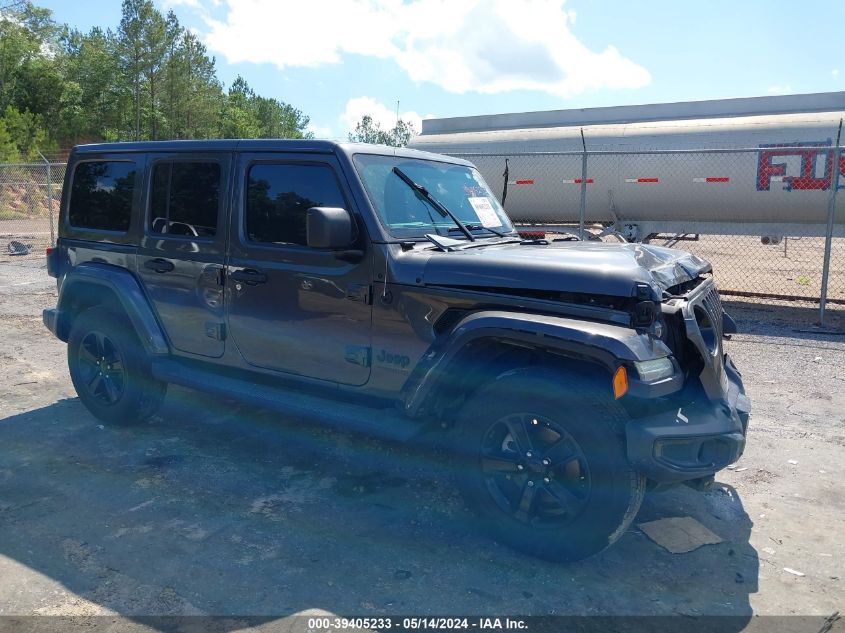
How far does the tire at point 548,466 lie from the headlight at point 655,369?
0.20 m

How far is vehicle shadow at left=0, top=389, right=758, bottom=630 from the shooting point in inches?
120

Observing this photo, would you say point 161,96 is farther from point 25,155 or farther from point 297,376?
point 297,376

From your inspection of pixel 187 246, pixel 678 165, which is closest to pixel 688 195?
pixel 678 165

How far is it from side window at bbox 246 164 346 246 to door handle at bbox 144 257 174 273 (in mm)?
753

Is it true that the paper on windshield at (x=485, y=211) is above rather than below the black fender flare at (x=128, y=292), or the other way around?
above

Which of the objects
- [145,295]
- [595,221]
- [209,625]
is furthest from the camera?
[595,221]

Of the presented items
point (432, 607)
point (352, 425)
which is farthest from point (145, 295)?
point (432, 607)

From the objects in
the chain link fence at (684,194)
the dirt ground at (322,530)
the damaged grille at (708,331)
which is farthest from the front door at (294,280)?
the chain link fence at (684,194)

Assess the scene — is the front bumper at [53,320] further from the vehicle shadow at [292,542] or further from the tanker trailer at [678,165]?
the tanker trailer at [678,165]

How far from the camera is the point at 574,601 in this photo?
3062mm

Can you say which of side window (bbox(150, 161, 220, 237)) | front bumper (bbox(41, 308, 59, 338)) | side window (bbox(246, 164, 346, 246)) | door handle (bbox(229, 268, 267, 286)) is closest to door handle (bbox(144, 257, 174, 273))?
side window (bbox(150, 161, 220, 237))

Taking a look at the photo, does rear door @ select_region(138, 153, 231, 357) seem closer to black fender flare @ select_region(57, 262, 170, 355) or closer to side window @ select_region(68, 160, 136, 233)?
black fender flare @ select_region(57, 262, 170, 355)

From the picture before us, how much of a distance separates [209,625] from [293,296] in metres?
1.87

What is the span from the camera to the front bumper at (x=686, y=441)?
2992 millimetres
